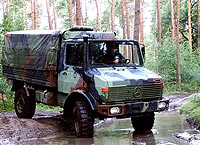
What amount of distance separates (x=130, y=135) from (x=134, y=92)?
4.67 ft

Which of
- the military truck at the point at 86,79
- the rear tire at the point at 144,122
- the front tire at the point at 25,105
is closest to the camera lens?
the military truck at the point at 86,79

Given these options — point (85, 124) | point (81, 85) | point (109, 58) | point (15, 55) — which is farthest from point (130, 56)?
point (15, 55)

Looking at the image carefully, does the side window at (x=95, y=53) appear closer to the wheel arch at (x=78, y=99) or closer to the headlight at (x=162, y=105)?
the wheel arch at (x=78, y=99)

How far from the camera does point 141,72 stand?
9.90m

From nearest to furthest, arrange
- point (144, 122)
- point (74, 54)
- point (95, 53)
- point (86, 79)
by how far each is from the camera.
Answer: point (86, 79) < point (95, 53) < point (74, 54) < point (144, 122)

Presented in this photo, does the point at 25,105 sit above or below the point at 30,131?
above

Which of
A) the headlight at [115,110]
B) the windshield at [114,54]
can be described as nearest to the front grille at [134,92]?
the headlight at [115,110]

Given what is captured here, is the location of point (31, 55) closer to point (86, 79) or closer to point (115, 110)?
point (86, 79)

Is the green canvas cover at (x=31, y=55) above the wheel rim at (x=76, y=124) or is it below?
above

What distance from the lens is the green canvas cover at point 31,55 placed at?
36.1 ft

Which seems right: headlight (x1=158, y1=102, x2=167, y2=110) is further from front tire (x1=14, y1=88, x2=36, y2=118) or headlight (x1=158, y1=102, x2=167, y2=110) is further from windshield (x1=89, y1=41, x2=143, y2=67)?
front tire (x1=14, y1=88, x2=36, y2=118)

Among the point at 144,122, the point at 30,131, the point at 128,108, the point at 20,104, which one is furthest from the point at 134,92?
the point at 20,104

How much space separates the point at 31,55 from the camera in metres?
12.0

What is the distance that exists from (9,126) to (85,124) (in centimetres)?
249
